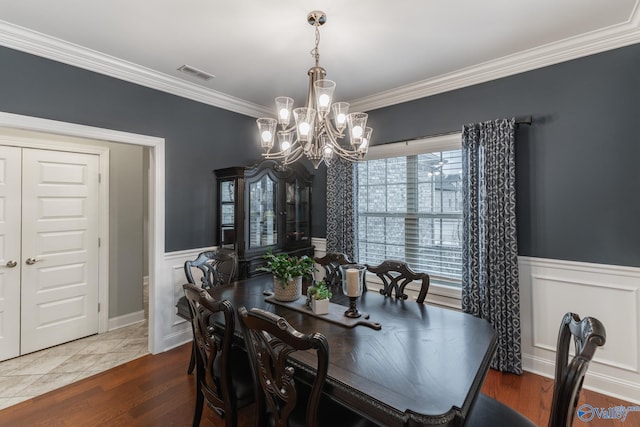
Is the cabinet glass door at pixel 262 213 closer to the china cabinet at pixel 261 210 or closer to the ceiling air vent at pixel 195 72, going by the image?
the china cabinet at pixel 261 210

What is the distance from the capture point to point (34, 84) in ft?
7.96

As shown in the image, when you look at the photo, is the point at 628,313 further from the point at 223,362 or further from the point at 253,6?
the point at 253,6

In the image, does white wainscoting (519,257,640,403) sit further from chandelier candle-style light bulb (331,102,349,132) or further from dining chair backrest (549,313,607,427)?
chandelier candle-style light bulb (331,102,349,132)

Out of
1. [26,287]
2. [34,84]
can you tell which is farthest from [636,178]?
[26,287]

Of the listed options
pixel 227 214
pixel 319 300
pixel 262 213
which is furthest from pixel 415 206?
pixel 227 214

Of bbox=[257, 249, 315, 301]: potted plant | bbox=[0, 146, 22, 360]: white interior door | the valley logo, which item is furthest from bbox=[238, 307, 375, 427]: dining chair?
bbox=[0, 146, 22, 360]: white interior door

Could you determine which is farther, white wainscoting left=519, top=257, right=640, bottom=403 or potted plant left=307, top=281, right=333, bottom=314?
white wainscoting left=519, top=257, right=640, bottom=403

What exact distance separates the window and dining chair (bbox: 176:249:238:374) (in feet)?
5.37

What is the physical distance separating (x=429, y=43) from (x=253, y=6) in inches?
55.0

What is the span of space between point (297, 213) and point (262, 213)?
573 millimetres

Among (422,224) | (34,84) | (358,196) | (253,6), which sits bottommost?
(422,224)

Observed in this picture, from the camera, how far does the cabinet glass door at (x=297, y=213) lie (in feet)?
12.9

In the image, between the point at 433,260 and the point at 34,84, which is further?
the point at 433,260

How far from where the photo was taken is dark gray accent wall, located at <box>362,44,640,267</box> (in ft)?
7.70
